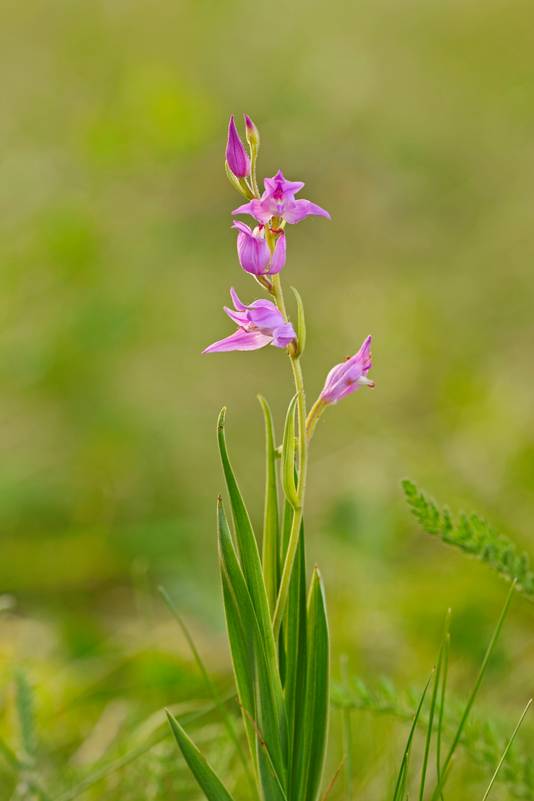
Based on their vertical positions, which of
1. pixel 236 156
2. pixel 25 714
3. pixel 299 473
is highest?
pixel 236 156

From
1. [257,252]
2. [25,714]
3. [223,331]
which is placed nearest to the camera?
[257,252]

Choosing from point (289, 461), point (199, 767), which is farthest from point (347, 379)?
point (199, 767)

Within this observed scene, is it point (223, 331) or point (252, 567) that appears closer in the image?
point (252, 567)

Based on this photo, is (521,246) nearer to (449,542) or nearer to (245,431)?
(245,431)

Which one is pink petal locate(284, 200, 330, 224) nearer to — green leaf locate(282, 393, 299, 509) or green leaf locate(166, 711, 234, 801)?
green leaf locate(282, 393, 299, 509)

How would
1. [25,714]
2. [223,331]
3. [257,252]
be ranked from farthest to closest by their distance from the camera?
[223,331] → [25,714] → [257,252]

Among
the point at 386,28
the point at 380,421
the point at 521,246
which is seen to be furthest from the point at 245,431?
the point at 386,28

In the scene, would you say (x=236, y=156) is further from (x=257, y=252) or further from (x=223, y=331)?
(x=223, y=331)
